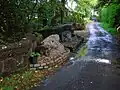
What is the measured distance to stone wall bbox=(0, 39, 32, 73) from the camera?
8.21m

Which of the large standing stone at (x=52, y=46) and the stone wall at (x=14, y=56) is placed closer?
the stone wall at (x=14, y=56)

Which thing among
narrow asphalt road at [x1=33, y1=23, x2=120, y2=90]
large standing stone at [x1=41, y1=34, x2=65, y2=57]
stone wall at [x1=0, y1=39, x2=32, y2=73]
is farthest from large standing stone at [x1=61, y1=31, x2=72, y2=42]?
stone wall at [x1=0, y1=39, x2=32, y2=73]

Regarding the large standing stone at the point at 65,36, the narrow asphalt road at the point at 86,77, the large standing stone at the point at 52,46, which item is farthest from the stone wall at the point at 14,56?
the large standing stone at the point at 65,36

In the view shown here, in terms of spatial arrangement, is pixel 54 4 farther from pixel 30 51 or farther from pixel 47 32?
pixel 30 51

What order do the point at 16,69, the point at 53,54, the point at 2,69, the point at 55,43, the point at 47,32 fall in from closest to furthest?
the point at 2,69, the point at 16,69, the point at 53,54, the point at 55,43, the point at 47,32

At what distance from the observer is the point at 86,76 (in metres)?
8.62

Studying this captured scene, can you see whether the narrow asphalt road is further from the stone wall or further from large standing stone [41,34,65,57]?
the stone wall

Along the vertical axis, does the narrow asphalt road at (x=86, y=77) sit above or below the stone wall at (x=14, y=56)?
below

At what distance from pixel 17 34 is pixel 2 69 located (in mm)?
2722

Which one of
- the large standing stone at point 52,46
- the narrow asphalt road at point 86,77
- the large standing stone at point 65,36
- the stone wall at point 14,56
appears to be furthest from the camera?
the large standing stone at point 65,36

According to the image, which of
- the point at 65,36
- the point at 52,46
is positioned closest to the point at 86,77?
the point at 52,46

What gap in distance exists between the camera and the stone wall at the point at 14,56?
26.9 feet

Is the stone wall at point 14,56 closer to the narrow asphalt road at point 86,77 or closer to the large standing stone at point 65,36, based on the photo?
the narrow asphalt road at point 86,77

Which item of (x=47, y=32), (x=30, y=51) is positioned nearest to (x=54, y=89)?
(x=30, y=51)
